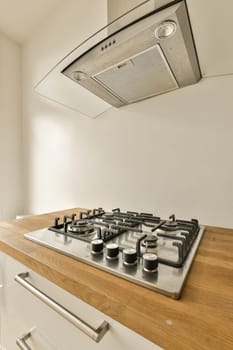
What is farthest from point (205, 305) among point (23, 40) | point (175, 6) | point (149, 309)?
point (23, 40)

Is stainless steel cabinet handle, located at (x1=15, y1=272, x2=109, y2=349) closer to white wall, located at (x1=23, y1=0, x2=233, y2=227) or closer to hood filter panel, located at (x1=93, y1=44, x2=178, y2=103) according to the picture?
white wall, located at (x1=23, y1=0, x2=233, y2=227)

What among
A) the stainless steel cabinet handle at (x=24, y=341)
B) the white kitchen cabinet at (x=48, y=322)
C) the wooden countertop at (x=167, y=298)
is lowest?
the stainless steel cabinet handle at (x=24, y=341)

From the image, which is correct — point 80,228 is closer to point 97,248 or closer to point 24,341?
point 97,248

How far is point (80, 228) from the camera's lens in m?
0.73

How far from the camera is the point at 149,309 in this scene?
1.14ft

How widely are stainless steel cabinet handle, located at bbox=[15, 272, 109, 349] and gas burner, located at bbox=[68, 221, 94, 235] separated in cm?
20

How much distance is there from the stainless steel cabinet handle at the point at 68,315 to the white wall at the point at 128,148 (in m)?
0.66

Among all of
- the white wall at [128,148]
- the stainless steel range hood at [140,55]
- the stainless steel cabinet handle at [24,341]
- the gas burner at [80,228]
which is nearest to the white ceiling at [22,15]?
the white wall at [128,148]

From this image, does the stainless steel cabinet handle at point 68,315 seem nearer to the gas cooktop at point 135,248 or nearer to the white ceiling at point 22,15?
the gas cooktop at point 135,248

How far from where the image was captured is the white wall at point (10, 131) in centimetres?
181

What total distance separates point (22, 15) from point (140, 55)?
155 cm

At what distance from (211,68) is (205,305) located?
35.9 inches

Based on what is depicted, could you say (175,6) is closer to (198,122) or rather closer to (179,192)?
(198,122)

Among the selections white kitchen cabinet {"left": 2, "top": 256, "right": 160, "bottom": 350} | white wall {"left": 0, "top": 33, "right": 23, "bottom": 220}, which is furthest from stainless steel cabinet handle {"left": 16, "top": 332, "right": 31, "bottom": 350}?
white wall {"left": 0, "top": 33, "right": 23, "bottom": 220}
